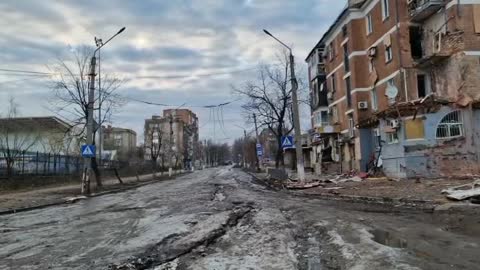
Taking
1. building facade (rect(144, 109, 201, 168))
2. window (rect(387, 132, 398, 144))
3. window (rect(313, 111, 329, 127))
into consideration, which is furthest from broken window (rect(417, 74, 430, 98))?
building facade (rect(144, 109, 201, 168))

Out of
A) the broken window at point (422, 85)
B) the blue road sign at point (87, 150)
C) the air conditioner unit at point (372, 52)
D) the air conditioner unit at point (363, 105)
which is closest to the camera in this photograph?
the blue road sign at point (87, 150)

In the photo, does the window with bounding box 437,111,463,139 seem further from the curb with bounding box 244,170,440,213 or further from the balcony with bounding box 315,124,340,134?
the balcony with bounding box 315,124,340,134

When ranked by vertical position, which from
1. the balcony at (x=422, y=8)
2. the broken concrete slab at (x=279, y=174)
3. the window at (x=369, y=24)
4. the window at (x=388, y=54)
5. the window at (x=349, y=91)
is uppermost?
the window at (x=369, y=24)

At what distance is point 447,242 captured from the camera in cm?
998

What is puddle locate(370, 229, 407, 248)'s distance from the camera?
983cm

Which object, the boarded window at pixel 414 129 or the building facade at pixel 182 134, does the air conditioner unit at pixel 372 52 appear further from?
the building facade at pixel 182 134

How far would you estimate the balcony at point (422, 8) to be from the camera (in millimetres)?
30938

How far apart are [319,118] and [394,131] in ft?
74.6

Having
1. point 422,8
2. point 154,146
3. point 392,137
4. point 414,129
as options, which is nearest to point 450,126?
point 414,129

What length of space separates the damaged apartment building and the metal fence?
25.4 m

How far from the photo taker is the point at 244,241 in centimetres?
1074

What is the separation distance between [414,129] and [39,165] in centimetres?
2970

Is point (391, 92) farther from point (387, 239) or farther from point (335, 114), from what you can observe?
point (387, 239)

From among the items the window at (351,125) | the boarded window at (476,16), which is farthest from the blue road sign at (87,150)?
the boarded window at (476,16)
